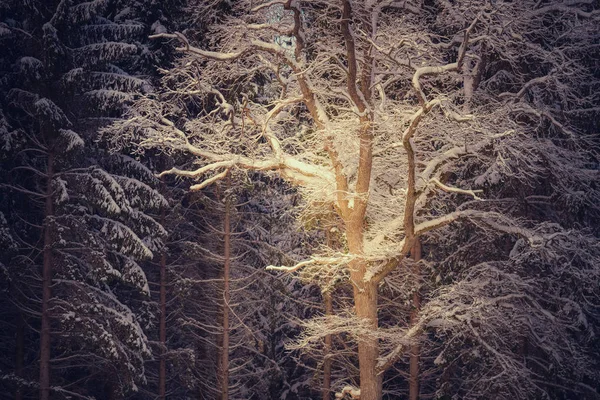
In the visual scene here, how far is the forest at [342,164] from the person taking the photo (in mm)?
11234

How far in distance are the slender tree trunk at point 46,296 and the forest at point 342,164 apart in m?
0.05

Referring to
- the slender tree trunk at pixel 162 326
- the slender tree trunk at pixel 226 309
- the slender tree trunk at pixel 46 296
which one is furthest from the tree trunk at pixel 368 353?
the slender tree trunk at pixel 162 326

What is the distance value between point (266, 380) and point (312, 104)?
1114cm

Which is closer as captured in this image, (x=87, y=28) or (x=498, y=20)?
(x=498, y=20)

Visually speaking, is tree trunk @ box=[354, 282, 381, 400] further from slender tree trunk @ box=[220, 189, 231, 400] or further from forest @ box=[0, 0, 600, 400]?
slender tree trunk @ box=[220, 189, 231, 400]

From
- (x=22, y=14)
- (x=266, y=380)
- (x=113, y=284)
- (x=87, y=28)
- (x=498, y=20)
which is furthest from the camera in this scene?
(x=266, y=380)

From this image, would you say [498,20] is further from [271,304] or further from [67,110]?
[271,304]

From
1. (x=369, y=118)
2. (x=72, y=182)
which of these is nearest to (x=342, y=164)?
(x=369, y=118)

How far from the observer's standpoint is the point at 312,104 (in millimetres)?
11633

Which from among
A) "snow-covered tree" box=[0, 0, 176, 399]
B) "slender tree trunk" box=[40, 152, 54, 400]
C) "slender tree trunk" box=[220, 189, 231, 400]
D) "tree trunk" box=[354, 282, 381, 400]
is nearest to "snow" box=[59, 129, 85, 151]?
"snow-covered tree" box=[0, 0, 176, 399]

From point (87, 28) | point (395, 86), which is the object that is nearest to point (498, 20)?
point (395, 86)

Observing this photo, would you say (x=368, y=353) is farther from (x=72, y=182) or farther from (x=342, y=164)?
(x=72, y=182)

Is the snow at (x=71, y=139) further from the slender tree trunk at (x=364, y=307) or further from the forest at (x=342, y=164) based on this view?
the slender tree trunk at (x=364, y=307)

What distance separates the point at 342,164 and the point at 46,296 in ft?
22.5
